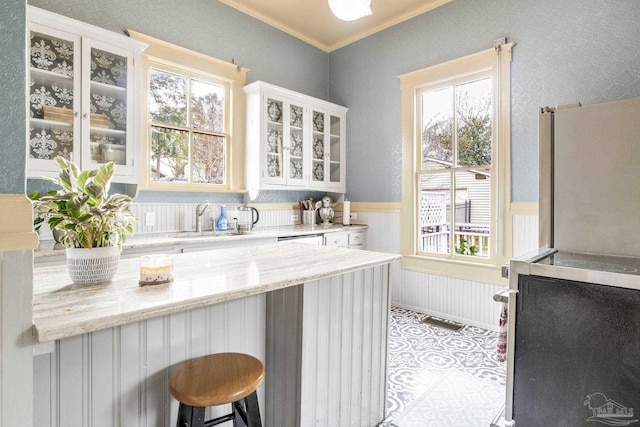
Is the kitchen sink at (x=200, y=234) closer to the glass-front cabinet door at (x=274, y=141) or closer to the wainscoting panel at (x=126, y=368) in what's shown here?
the glass-front cabinet door at (x=274, y=141)

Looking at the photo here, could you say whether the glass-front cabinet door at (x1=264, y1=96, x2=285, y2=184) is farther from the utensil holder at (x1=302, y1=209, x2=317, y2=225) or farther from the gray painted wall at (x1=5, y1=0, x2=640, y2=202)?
the utensil holder at (x1=302, y1=209, x2=317, y2=225)

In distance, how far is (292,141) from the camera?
3752 mm

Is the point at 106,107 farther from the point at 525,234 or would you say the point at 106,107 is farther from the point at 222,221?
the point at 525,234

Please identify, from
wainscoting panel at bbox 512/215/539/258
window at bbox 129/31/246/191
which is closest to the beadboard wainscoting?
window at bbox 129/31/246/191

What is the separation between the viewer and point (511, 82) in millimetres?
2959

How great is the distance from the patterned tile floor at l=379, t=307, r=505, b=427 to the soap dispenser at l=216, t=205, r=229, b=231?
1896mm

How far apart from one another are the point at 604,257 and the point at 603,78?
1690 mm

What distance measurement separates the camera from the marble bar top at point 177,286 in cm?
80

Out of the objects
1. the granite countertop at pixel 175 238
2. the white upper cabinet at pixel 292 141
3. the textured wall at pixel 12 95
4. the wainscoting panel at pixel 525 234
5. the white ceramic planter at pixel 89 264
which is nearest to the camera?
the textured wall at pixel 12 95

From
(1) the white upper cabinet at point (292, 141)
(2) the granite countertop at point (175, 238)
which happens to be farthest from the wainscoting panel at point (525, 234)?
(1) the white upper cabinet at point (292, 141)

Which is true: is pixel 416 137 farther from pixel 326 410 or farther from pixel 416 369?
pixel 326 410

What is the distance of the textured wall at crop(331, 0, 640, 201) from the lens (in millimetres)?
2516

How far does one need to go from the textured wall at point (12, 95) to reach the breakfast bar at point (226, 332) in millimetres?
342

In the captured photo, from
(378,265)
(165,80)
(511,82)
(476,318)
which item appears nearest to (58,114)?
(165,80)
